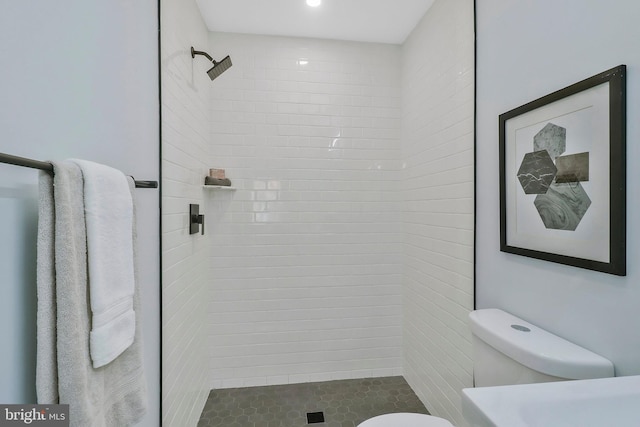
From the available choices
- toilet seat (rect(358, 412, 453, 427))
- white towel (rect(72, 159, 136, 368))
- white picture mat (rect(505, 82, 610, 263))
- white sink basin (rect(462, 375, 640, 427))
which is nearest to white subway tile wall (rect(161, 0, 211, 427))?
white towel (rect(72, 159, 136, 368))

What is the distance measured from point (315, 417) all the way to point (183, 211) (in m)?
1.47

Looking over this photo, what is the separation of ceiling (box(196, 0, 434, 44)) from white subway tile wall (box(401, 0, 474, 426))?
0.15 m

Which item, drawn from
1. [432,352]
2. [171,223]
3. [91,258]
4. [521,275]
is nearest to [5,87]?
[91,258]

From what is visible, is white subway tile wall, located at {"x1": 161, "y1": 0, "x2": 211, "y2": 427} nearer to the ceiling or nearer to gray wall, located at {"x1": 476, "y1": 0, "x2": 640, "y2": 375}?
the ceiling

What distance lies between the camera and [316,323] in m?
2.29

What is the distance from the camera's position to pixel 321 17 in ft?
6.59

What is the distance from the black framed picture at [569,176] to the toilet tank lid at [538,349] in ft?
0.87

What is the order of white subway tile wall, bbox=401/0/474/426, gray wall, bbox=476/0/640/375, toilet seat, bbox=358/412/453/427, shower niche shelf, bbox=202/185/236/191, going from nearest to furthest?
gray wall, bbox=476/0/640/375, toilet seat, bbox=358/412/453/427, white subway tile wall, bbox=401/0/474/426, shower niche shelf, bbox=202/185/236/191

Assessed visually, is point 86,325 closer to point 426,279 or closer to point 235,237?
point 235,237

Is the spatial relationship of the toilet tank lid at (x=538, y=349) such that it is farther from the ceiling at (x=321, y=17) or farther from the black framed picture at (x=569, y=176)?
the ceiling at (x=321, y=17)

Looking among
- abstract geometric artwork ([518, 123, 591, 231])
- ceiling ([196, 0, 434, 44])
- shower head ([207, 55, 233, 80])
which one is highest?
ceiling ([196, 0, 434, 44])

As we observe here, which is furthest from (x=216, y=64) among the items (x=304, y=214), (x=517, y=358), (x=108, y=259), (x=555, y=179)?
(x=517, y=358)

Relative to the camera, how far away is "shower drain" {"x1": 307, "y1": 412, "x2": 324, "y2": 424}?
1840 millimetres

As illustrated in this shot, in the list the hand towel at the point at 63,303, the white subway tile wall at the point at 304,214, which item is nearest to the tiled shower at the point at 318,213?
the white subway tile wall at the point at 304,214
